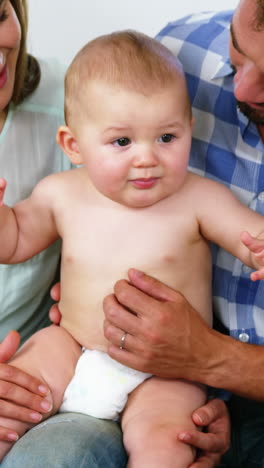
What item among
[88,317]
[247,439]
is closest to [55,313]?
[88,317]

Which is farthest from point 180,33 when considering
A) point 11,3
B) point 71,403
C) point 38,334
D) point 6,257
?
point 71,403

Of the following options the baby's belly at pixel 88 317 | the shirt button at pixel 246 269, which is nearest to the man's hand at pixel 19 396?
the baby's belly at pixel 88 317

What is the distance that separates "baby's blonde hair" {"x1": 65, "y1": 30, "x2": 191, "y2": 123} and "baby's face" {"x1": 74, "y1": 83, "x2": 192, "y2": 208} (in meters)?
0.02

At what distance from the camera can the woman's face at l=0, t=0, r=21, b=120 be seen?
148 cm

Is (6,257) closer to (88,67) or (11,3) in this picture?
(88,67)

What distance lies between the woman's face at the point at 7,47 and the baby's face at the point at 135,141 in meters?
0.22

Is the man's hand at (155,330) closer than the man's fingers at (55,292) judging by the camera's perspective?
Yes

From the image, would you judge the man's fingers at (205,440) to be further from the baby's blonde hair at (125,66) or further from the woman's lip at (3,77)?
the woman's lip at (3,77)

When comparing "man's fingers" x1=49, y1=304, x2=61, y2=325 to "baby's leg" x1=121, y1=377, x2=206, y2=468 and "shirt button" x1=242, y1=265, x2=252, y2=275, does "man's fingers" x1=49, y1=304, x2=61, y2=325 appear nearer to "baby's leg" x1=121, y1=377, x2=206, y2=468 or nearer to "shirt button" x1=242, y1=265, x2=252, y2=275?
"baby's leg" x1=121, y1=377, x2=206, y2=468

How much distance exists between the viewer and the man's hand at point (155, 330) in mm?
1385

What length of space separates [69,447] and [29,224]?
473mm

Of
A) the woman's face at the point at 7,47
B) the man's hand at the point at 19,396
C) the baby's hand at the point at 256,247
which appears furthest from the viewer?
the woman's face at the point at 7,47

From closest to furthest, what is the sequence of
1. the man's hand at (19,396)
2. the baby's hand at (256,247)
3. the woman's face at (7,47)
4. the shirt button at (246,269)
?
the baby's hand at (256,247) < the man's hand at (19,396) < the woman's face at (7,47) < the shirt button at (246,269)

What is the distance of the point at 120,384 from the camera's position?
4.63 feet
